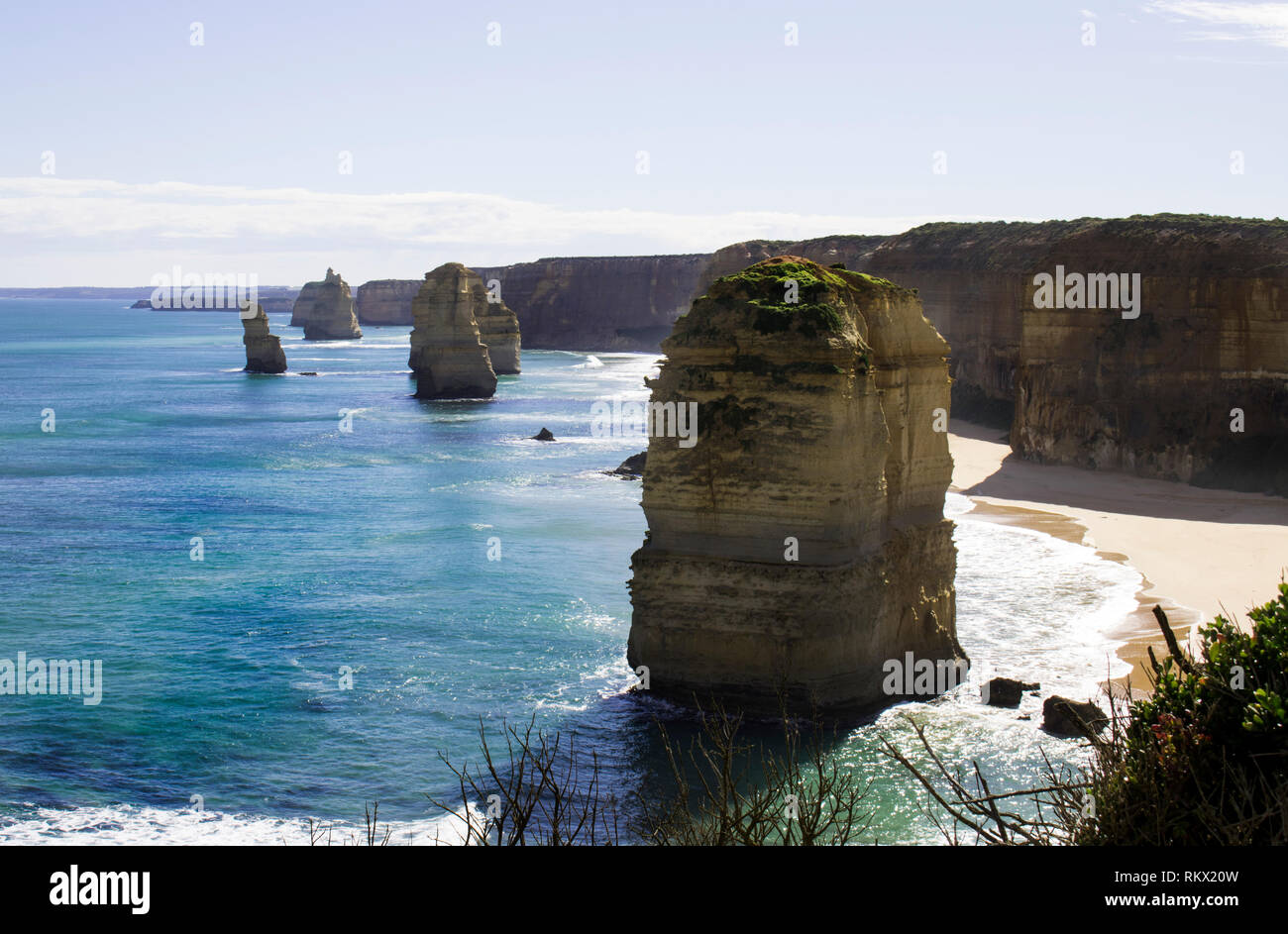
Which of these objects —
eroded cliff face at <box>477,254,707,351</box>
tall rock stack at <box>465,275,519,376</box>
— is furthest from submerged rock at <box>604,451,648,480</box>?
eroded cliff face at <box>477,254,707,351</box>

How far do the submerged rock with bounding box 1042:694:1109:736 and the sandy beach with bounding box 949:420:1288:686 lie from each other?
336 cm

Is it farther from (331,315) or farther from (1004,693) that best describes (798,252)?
(331,315)

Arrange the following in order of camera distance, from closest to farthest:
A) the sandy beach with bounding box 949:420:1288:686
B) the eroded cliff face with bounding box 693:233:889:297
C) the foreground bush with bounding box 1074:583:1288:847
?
the foreground bush with bounding box 1074:583:1288:847 < the sandy beach with bounding box 949:420:1288:686 < the eroded cliff face with bounding box 693:233:889:297

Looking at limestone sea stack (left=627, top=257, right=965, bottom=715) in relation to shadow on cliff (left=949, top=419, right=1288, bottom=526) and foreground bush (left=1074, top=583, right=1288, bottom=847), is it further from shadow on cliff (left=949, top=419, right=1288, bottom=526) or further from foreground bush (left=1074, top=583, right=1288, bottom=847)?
shadow on cliff (left=949, top=419, right=1288, bottom=526)

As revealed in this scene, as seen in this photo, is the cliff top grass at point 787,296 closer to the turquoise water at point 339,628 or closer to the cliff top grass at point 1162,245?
the turquoise water at point 339,628

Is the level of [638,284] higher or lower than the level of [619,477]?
higher

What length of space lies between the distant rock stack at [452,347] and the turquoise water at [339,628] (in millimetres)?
27761

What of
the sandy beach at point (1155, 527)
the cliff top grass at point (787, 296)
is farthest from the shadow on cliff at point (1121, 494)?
the cliff top grass at point (787, 296)

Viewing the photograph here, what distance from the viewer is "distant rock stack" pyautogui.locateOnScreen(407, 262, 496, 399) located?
89062 millimetres

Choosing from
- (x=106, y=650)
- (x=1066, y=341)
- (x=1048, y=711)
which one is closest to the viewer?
(x=1048, y=711)
